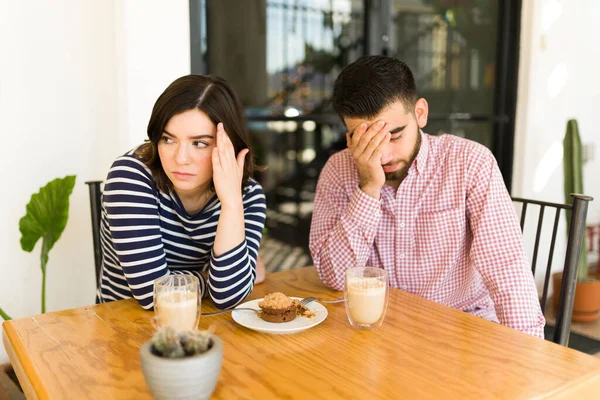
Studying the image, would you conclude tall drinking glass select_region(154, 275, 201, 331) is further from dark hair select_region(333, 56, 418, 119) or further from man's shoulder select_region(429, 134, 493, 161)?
man's shoulder select_region(429, 134, 493, 161)

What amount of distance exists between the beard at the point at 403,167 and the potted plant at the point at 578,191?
6.12 feet

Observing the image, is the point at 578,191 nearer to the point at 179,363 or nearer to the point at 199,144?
the point at 199,144

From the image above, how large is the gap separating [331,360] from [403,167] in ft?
2.41

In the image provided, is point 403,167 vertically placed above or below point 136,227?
above

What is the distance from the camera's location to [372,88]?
1.50m

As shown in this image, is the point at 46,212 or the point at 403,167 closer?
the point at 403,167

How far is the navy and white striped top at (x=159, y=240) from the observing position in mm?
1316

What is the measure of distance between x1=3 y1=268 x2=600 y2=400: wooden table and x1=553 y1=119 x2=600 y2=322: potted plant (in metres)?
2.22

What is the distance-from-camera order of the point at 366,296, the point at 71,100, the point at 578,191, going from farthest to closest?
the point at 578,191
the point at 71,100
the point at 366,296

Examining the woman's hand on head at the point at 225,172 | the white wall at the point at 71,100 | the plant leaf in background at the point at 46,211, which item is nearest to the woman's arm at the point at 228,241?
the woman's hand on head at the point at 225,172

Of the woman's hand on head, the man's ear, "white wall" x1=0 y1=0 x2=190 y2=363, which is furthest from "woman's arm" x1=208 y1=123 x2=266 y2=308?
"white wall" x1=0 y1=0 x2=190 y2=363

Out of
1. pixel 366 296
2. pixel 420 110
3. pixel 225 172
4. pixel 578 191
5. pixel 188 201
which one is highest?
pixel 420 110

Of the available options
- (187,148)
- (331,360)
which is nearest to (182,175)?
(187,148)

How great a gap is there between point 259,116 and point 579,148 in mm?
1847
